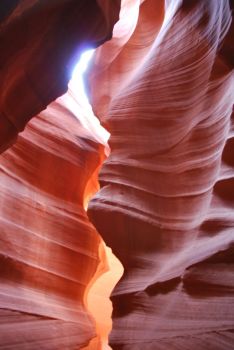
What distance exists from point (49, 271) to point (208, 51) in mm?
2344

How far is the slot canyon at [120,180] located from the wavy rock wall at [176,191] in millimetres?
10

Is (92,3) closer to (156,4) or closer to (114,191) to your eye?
(114,191)

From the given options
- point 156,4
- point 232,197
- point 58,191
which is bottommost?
point 58,191

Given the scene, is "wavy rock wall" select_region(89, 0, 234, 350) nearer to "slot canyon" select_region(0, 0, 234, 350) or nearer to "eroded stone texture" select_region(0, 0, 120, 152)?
"slot canyon" select_region(0, 0, 234, 350)

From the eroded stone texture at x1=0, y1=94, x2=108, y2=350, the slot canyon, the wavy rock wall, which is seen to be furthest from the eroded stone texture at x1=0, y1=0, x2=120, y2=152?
the eroded stone texture at x1=0, y1=94, x2=108, y2=350

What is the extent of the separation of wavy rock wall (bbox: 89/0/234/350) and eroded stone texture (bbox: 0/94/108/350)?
0.79m

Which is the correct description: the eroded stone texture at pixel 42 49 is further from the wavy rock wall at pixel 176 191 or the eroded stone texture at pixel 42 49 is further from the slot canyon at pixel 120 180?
the wavy rock wall at pixel 176 191

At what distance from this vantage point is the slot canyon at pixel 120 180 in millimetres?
3121

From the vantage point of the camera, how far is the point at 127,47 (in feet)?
20.8

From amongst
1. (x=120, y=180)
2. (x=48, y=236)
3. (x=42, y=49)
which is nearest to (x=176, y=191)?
(x=120, y=180)

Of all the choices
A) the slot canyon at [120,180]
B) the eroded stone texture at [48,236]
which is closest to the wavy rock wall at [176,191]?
the slot canyon at [120,180]

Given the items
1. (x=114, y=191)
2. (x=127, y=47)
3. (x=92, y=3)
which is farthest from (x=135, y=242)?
(x=127, y=47)

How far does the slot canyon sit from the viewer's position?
3121 mm

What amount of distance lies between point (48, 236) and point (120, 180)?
1.13 metres
